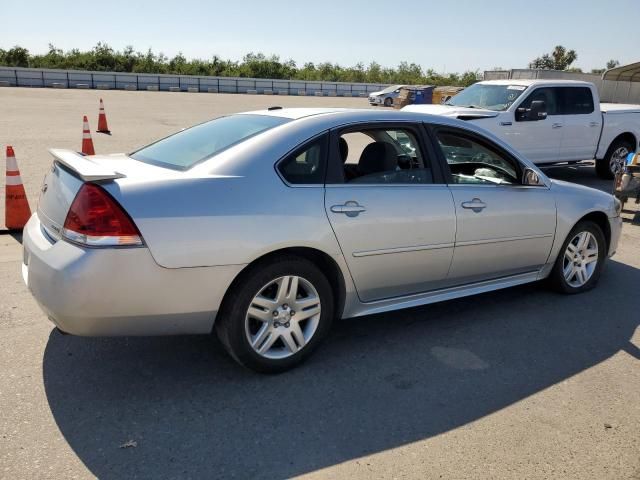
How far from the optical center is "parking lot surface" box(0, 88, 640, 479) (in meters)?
2.69

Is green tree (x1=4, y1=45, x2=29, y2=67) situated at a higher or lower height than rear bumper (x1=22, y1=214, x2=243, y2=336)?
higher

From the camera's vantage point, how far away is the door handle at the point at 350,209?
11.4 ft

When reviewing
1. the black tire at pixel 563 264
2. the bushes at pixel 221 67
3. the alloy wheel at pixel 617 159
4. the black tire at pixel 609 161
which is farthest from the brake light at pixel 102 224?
the bushes at pixel 221 67

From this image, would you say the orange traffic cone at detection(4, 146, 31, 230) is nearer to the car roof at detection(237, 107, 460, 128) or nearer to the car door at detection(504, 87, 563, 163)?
the car roof at detection(237, 107, 460, 128)

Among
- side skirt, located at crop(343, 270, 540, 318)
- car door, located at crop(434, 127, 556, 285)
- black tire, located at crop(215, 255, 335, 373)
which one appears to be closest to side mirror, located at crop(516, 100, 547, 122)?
car door, located at crop(434, 127, 556, 285)

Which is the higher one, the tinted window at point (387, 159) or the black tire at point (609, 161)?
the tinted window at point (387, 159)

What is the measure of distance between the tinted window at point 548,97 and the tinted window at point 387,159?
6.69 meters

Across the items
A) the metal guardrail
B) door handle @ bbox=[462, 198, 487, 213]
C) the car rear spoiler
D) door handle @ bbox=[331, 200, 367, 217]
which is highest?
the metal guardrail

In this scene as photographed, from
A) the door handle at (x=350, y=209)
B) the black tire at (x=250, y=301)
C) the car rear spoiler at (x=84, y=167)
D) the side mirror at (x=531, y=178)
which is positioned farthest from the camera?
the side mirror at (x=531, y=178)

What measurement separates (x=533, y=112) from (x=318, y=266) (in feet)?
24.1

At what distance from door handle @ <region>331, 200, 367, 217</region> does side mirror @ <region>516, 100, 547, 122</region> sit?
279 inches

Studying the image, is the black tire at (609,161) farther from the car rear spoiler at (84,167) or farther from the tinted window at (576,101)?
the car rear spoiler at (84,167)

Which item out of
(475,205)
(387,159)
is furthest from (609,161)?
(387,159)

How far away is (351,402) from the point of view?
3213 mm
